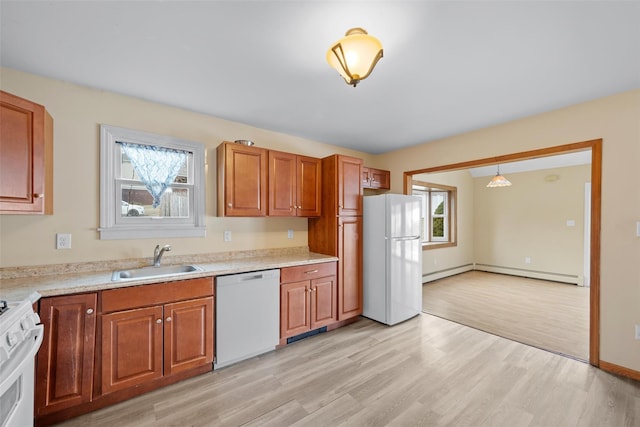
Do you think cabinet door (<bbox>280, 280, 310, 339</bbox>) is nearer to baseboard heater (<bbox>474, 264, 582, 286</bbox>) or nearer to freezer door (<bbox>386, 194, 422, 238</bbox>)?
freezer door (<bbox>386, 194, 422, 238</bbox>)

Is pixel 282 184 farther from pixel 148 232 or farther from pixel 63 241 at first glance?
pixel 63 241

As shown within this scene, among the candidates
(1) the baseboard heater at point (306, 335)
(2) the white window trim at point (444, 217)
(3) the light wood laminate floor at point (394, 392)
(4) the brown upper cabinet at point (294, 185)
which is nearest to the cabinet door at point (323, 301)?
(1) the baseboard heater at point (306, 335)

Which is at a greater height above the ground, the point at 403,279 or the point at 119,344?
the point at 403,279

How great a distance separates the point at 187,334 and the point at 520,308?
4426mm

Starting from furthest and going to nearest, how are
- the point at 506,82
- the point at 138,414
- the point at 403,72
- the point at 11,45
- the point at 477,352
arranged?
1. the point at 477,352
2. the point at 506,82
3. the point at 403,72
4. the point at 138,414
5. the point at 11,45

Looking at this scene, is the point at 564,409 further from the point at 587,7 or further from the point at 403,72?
the point at 403,72

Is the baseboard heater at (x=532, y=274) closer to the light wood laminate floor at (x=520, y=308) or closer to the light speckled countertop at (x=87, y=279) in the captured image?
the light wood laminate floor at (x=520, y=308)

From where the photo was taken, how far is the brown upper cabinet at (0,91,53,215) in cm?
167

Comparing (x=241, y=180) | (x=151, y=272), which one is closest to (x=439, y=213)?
(x=241, y=180)

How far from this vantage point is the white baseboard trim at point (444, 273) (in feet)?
17.5

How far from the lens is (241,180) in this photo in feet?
9.10

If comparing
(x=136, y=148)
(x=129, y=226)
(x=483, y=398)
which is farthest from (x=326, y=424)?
(x=136, y=148)

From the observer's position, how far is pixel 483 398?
1996mm

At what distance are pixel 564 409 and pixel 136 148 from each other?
4.07 metres
